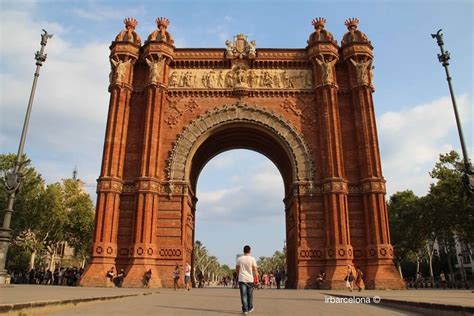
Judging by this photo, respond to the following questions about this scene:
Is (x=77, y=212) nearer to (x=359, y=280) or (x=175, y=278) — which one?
(x=175, y=278)

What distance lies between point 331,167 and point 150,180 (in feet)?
37.0

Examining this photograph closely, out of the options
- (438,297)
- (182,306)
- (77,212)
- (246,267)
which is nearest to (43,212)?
(77,212)

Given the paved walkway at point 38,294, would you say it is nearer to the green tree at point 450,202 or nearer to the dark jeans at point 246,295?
the dark jeans at point 246,295

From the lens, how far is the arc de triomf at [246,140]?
22.6 metres

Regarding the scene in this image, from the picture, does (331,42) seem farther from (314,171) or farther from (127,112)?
(127,112)

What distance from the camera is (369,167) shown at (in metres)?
23.7

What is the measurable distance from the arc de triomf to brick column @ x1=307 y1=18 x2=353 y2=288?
69mm

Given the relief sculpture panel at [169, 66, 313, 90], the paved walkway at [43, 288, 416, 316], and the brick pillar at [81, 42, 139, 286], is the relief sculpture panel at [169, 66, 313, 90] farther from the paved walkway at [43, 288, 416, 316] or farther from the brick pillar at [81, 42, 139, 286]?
the paved walkway at [43, 288, 416, 316]

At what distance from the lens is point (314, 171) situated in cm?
2455

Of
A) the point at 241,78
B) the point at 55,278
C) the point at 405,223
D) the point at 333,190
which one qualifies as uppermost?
the point at 241,78

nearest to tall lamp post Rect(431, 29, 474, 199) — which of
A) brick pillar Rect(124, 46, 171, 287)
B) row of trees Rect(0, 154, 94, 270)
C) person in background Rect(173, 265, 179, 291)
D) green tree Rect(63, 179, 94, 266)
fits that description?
person in background Rect(173, 265, 179, 291)

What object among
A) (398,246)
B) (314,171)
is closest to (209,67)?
(314,171)

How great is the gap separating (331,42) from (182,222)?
15.7m

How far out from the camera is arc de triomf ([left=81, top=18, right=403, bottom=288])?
2259 centimetres
